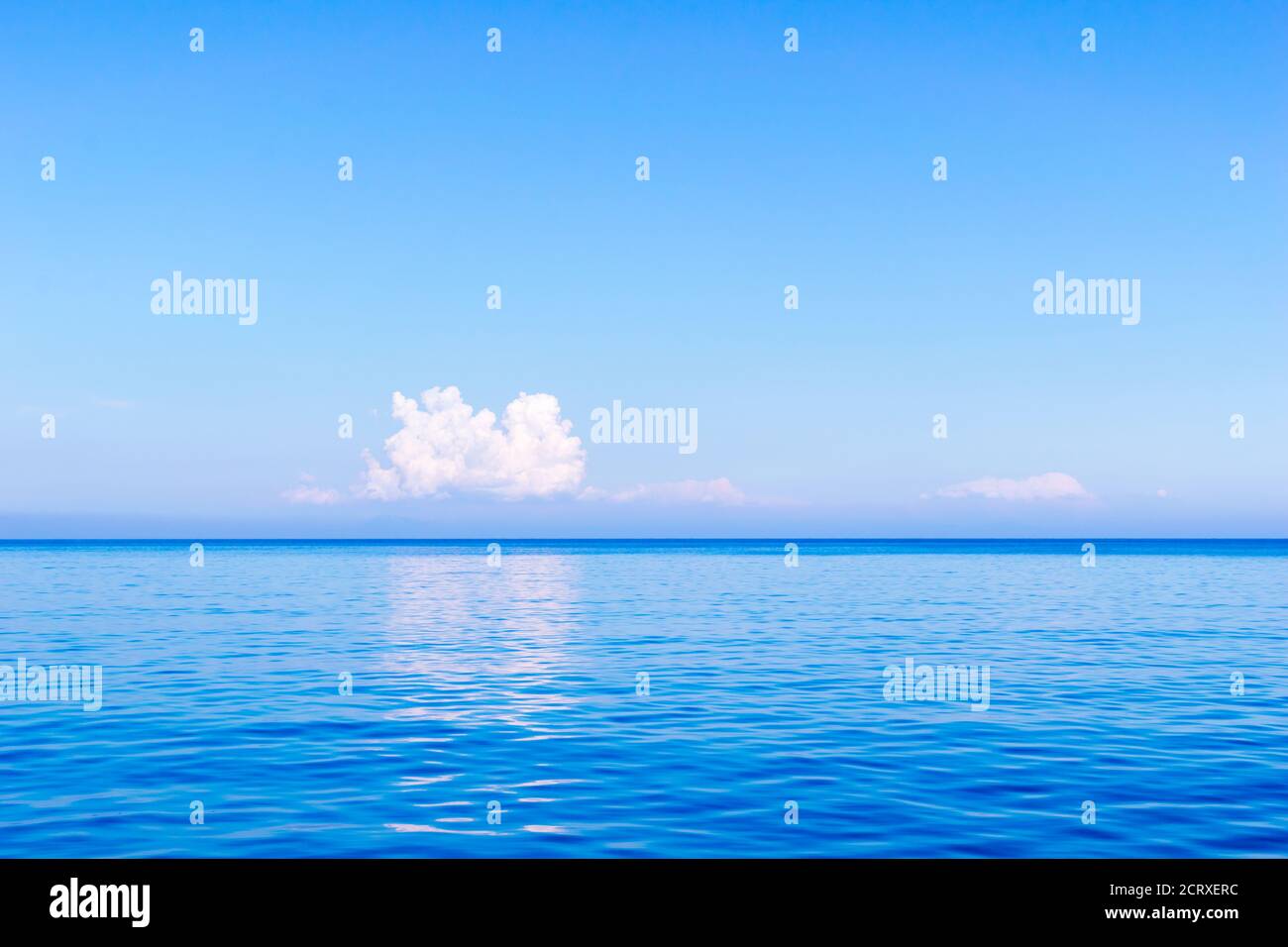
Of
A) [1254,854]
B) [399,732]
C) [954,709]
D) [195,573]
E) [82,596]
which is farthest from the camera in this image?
[195,573]

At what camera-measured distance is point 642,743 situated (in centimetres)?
1928

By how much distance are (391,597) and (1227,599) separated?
51.5 meters

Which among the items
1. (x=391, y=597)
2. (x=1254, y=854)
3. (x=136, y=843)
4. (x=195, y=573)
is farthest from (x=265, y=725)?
(x=195, y=573)

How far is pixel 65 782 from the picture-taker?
16.3 m

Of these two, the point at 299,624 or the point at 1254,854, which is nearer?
the point at 1254,854

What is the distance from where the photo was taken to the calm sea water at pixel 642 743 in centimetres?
1356

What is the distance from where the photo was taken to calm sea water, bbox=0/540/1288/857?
534 inches

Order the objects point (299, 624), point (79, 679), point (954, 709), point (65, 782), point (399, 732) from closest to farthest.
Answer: point (65, 782), point (399, 732), point (954, 709), point (79, 679), point (299, 624)
